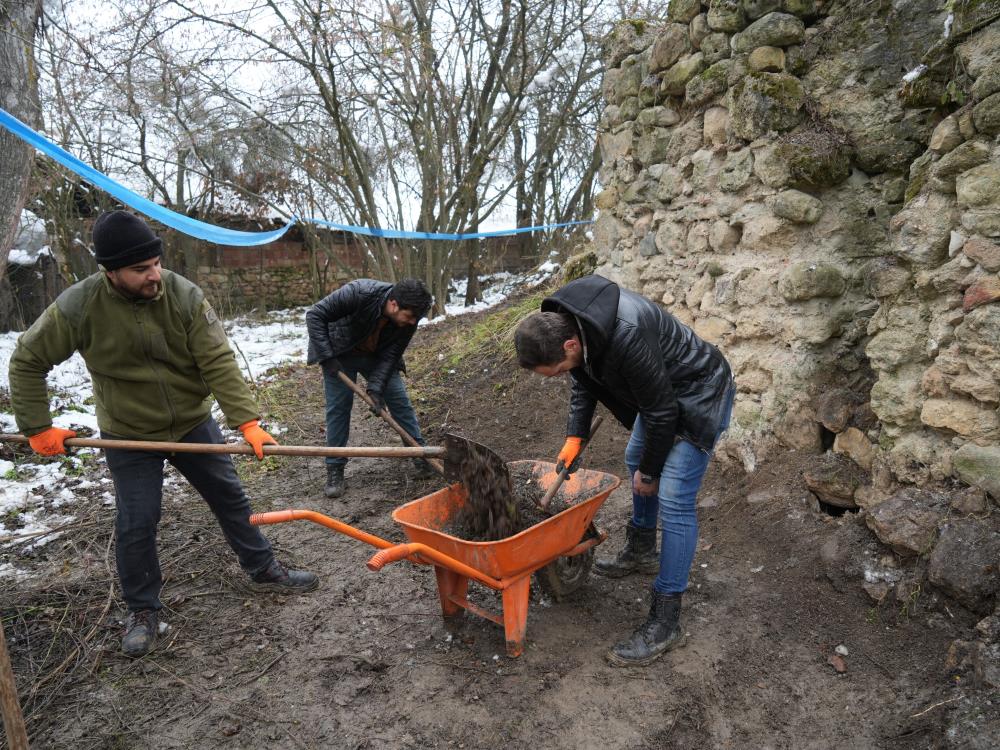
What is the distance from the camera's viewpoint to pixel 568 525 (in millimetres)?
2588

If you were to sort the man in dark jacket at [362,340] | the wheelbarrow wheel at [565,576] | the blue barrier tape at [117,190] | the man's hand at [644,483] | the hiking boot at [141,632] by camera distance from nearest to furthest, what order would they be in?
the man's hand at [644,483] < the hiking boot at [141,632] < the wheelbarrow wheel at [565,576] < the blue barrier tape at [117,190] < the man in dark jacket at [362,340]

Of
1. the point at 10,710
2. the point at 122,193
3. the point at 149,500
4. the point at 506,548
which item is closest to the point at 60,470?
the point at 122,193

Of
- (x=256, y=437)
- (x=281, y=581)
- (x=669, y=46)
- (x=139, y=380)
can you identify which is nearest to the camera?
(x=139, y=380)

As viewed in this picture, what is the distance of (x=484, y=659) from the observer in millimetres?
2717

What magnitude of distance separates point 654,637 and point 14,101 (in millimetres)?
4612

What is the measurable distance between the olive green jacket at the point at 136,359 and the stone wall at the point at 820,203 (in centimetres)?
275

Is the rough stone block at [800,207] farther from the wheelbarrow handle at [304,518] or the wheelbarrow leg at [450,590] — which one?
the wheelbarrow handle at [304,518]

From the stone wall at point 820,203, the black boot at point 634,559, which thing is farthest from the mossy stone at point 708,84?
the black boot at point 634,559

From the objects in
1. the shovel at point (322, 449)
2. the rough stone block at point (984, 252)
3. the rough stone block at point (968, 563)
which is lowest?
the rough stone block at point (968, 563)

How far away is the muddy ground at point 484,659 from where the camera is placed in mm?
2328

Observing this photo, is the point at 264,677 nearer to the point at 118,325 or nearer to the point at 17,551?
the point at 118,325

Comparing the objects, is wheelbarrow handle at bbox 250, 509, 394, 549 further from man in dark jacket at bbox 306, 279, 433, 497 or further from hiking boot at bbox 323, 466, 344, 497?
hiking boot at bbox 323, 466, 344, 497

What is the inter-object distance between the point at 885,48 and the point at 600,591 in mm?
2992

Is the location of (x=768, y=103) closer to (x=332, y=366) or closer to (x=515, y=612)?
(x=515, y=612)
